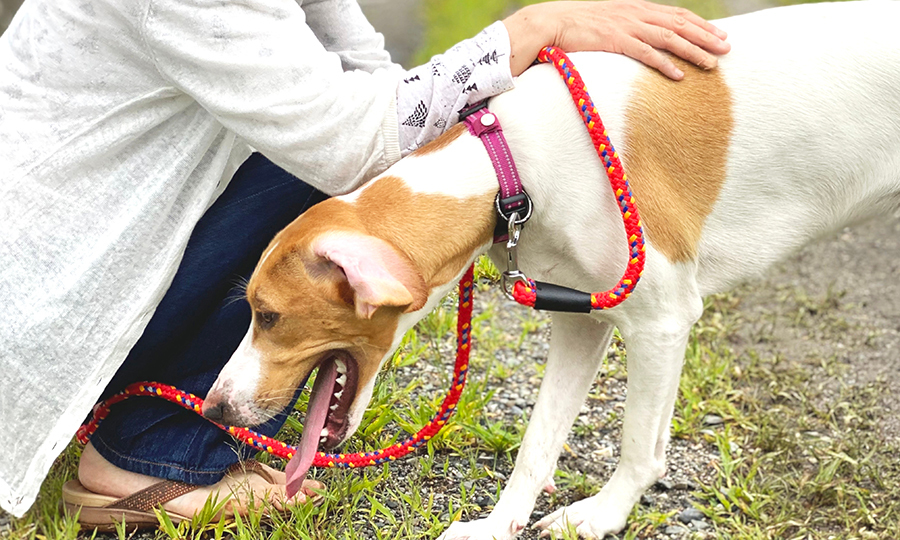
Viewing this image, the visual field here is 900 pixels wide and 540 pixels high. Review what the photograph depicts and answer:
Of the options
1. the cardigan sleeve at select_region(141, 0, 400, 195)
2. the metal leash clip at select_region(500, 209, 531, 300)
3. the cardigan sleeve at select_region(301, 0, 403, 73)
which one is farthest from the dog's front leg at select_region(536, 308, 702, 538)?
the cardigan sleeve at select_region(301, 0, 403, 73)

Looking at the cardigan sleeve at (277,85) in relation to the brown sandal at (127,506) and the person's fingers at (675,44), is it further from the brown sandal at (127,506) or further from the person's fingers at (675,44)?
the brown sandal at (127,506)

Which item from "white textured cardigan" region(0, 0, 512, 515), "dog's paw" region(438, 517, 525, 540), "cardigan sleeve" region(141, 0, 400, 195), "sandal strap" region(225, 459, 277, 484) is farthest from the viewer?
"sandal strap" region(225, 459, 277, 484)

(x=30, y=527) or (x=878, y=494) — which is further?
(x=878, y=494)

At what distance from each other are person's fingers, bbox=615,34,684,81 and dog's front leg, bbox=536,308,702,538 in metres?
0.62

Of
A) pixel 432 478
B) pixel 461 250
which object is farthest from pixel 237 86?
pixel 432 478

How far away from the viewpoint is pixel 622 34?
8.29ft

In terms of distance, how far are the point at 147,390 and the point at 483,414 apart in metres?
1.14

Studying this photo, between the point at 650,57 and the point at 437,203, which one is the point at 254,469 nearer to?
the point at 437,203

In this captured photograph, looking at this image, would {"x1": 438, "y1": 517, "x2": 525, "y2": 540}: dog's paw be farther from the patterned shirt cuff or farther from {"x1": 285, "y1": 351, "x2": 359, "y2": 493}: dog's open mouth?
the patterned shirt cuff

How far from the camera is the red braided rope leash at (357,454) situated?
9.04 feet

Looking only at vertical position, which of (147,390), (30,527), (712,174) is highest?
(712,174)

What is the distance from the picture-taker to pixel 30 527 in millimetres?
2803

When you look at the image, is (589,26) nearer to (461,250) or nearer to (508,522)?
(461,250)

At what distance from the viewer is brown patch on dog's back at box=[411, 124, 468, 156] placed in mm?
2412
